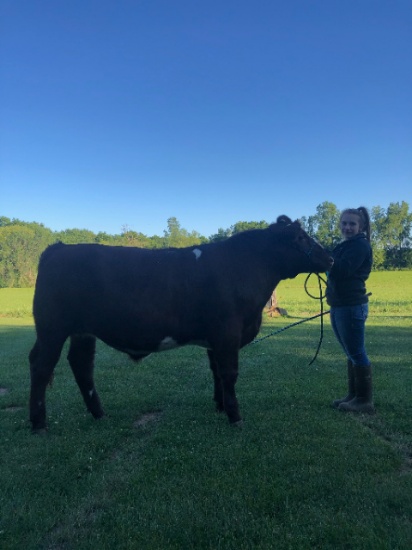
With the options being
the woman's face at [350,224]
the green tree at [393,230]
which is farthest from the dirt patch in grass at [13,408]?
the green tree at [393,230]

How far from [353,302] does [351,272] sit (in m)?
0.40

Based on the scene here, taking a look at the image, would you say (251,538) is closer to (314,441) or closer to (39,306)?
(314,441)

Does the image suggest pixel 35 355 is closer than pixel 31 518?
No

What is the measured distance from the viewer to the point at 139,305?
4965 mm

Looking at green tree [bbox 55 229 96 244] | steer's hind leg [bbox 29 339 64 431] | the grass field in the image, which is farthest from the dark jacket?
green tree [bbox 55 229 96 244]

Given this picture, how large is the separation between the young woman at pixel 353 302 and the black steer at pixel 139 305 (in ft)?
3.35

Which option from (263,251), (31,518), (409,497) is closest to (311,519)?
(409,497)

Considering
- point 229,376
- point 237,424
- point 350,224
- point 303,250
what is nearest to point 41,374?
point 229,376

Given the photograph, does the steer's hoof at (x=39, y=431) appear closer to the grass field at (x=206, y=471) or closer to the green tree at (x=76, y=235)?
the grass field at (x=206, y=471)

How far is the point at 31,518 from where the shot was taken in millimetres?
3021

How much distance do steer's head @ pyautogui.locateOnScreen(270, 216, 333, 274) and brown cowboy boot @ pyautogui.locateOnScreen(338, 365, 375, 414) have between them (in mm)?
1471

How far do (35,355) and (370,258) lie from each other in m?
4.50

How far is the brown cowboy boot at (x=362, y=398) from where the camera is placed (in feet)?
17.8

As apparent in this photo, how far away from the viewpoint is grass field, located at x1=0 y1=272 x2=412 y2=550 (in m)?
2.79
